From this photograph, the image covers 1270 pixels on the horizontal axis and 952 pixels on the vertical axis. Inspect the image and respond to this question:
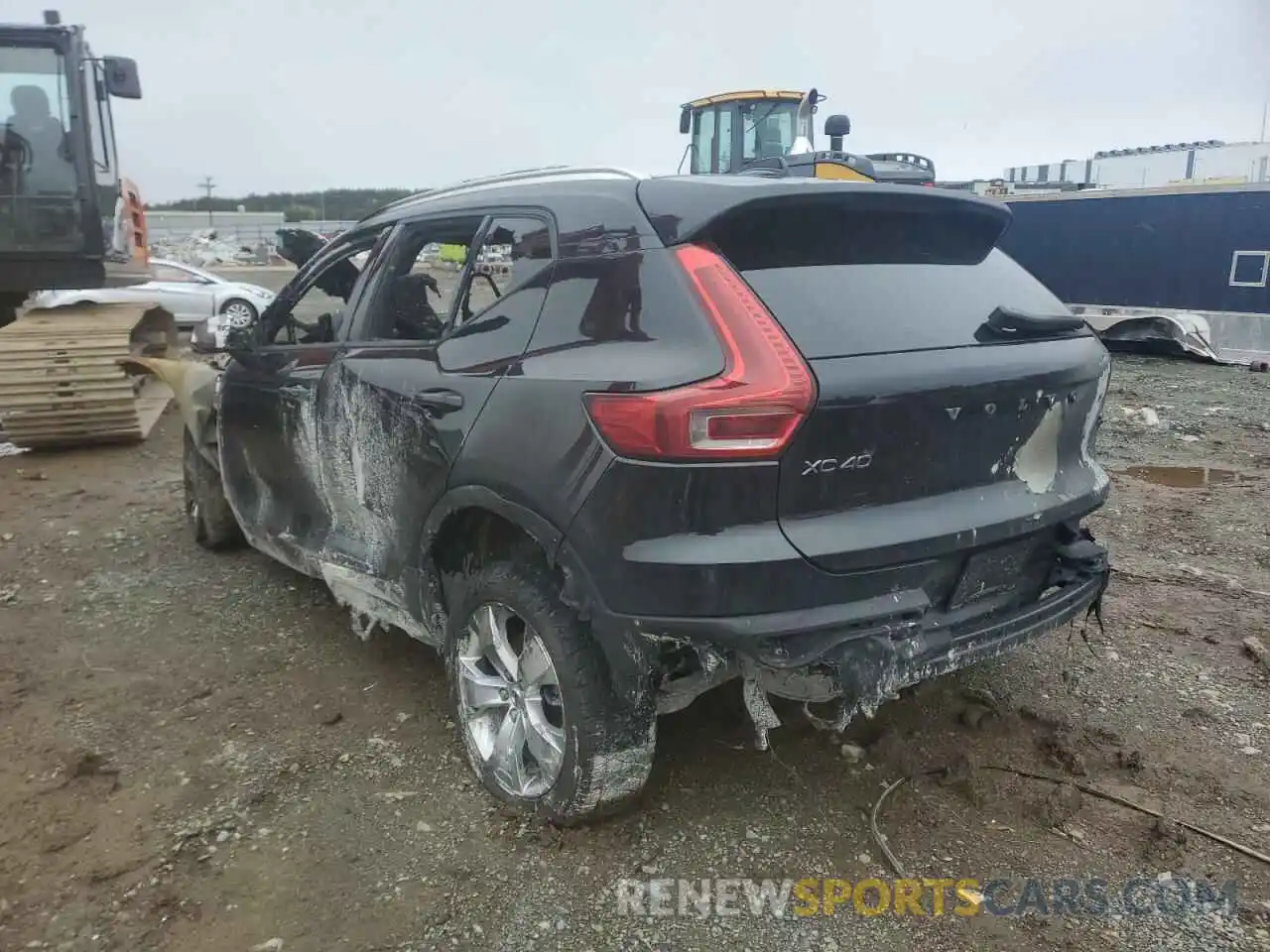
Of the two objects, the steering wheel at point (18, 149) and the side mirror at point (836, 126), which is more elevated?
the side mirror at point (836, 126)

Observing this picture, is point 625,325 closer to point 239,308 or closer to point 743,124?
point 743,124

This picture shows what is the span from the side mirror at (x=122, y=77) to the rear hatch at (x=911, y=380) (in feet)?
26.5

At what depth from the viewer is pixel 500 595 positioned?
2721mm

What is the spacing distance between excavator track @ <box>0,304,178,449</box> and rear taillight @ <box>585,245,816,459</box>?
691 centimetres

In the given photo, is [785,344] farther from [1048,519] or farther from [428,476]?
[428,476]

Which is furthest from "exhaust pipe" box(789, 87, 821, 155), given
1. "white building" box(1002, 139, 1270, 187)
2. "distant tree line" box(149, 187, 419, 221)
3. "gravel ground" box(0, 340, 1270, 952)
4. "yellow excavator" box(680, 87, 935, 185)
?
"distant tree line" box(149, 187, 419, 221)

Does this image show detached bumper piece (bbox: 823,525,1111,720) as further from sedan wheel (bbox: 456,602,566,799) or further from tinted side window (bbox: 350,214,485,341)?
tinted side window (bbox: 350,214,485,341)

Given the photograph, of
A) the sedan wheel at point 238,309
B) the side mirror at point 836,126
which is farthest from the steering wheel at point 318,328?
the sedan wheel at point 238,309

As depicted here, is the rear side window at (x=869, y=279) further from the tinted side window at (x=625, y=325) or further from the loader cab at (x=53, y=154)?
the loader cab at (x=53, y=154)

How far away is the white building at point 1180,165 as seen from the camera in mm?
24938

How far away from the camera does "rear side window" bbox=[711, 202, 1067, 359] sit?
7.97 feet

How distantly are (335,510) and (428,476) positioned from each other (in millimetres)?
913

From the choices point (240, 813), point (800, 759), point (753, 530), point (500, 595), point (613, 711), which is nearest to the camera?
point (753, 530)

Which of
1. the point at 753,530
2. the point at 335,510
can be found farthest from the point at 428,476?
the point at 753,530
